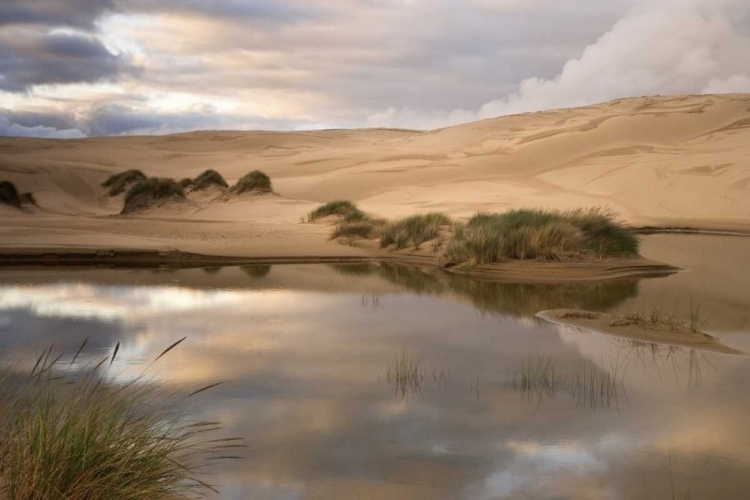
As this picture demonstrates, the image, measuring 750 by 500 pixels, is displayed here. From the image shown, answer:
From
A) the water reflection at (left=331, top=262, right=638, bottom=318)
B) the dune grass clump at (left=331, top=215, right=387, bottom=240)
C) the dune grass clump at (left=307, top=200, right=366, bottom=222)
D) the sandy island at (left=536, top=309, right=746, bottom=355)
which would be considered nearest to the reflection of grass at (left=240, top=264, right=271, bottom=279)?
the water reflection at (left=331, top=262, right=638, bottom=318)

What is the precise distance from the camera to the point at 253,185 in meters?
26.3

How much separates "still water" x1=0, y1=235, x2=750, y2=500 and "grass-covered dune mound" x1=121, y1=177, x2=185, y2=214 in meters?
11.7

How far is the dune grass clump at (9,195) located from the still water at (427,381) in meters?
11.8

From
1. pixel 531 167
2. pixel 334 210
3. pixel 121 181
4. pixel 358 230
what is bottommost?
pixel 358 230

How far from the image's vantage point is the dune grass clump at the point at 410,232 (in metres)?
15.9

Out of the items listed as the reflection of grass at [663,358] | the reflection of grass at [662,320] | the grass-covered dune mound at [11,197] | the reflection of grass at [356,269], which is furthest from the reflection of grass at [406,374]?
the grass-covered dune mound at [11,197]

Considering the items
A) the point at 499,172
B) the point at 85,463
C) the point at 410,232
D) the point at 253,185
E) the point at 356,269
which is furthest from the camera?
the point at 499,172

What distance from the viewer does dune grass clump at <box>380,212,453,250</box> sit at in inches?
625

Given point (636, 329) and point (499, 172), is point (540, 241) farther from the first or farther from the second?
point (499, 172)

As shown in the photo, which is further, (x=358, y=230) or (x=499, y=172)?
(x=499, y=172)

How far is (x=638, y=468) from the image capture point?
4336mm

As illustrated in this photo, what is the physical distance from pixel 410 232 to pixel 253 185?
36.5 feet

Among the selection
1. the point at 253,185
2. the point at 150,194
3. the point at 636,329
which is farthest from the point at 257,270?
the point at 253,185

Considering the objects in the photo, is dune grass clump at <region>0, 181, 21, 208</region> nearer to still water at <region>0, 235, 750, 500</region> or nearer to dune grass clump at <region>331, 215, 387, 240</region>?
dune grass clump at <region>331, 215, 387, 240</region>
